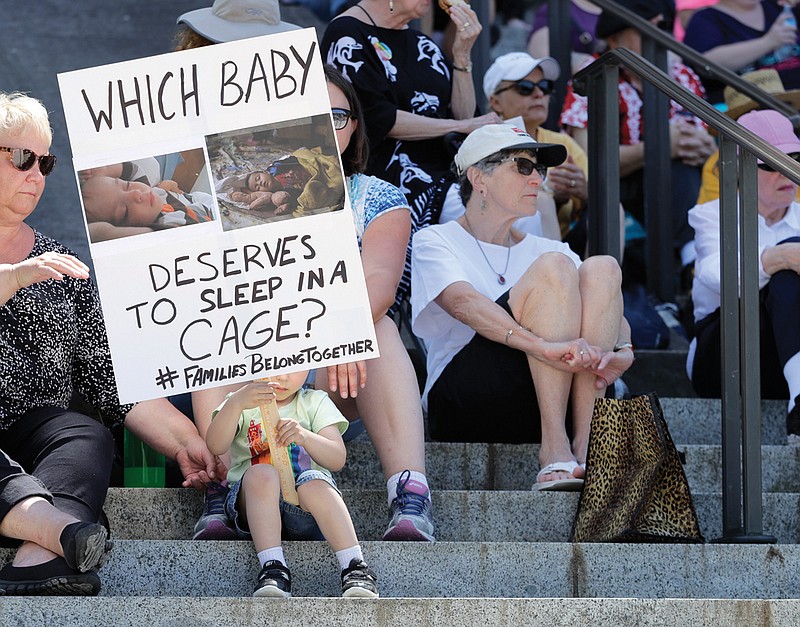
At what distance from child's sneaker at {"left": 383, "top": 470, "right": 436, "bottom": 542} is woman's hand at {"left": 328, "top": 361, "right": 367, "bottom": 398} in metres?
0.27

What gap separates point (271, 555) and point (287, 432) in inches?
11.9

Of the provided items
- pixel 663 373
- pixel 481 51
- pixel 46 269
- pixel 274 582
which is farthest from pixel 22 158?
pixel 481 51

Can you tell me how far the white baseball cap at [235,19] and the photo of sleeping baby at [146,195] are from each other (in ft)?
4.93

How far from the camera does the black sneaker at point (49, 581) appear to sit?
11.1 ft

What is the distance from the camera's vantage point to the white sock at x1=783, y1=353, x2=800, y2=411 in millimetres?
4816

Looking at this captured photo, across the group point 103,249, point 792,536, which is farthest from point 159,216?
point 792,536

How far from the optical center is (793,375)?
16.0 ft

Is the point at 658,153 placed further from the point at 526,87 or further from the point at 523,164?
the point at 523,164

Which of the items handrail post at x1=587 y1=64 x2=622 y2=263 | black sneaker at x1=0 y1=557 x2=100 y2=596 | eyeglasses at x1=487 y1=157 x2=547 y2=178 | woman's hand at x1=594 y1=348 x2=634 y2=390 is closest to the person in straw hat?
eyeglasses at x1=487 y1=157 x2=547 y2=178

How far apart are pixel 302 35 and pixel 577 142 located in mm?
3240

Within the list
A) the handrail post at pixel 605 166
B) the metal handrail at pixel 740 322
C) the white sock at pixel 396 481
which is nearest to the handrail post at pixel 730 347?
the metal handrail at pixel 740 322

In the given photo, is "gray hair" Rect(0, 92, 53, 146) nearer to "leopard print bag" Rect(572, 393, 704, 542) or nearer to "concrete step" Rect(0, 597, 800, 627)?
"concrete step" Rect(0, 597, 800, 627)

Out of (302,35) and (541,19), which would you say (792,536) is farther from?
(541,19)

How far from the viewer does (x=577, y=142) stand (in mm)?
6746
